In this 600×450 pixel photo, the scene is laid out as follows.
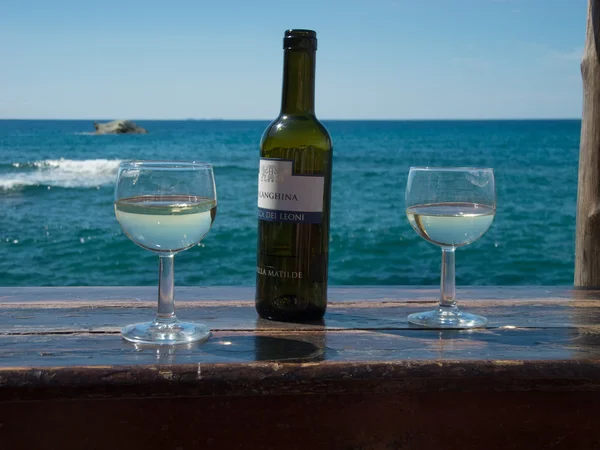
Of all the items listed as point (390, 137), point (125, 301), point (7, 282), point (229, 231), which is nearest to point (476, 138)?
point (390, 137)

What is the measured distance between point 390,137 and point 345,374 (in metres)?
50.9

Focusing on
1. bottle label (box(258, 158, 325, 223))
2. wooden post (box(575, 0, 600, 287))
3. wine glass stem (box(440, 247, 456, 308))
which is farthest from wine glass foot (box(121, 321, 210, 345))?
wooden post (box(575, 0, 600, 287))

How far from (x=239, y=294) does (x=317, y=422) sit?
57 centimetres

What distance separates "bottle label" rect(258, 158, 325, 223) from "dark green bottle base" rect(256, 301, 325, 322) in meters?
0.19

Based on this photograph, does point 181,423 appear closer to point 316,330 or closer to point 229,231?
point 316,330

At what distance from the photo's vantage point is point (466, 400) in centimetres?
134

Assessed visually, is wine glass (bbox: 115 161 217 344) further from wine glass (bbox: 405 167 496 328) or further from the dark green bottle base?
wine glass (bbox: 405 167 496 328)

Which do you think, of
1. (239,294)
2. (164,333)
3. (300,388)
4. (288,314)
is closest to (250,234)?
(239,294)

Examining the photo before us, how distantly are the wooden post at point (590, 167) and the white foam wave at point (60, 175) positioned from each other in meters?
15.7

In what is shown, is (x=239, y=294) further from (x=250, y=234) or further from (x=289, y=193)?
(x=250, y=234)

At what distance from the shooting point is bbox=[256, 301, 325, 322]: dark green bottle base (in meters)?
1.56

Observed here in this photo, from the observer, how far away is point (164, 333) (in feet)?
4.58

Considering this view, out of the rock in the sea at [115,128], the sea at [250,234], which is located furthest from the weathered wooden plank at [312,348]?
the rock in the sea at [115,128]

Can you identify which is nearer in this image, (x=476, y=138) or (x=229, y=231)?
(x=229, y=231)
